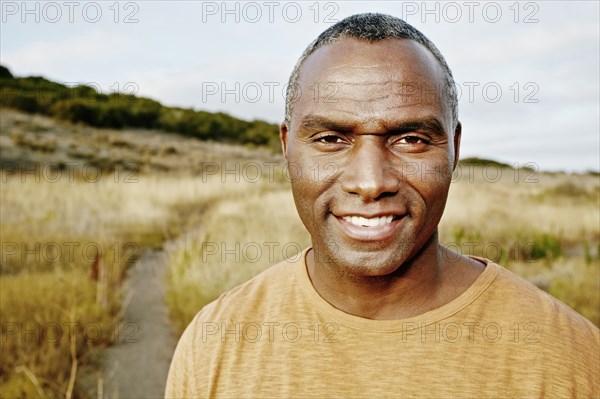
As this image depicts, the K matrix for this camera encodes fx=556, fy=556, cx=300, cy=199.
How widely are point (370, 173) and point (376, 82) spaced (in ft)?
0.87

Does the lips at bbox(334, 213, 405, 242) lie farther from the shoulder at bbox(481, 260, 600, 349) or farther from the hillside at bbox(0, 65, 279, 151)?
the hillside at bbox(0, 65, 279, 151)

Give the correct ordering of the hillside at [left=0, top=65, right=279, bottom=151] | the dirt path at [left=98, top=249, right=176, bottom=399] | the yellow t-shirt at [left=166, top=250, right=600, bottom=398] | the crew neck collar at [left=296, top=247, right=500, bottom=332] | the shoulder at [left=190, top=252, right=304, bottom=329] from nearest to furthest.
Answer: the yellow t-shirt at [left=166, top=250, right=600, bottom=398]
the crew neck collar at [left=296, top=247, right=500, bottom=332]
the shoulder at [left=190, top=252, right=304, bottom=329]
the dirt path at [left=98, top=249, right=176, bottom=399]
the hillside at [left=0, top=65, right=279, bottom=151]

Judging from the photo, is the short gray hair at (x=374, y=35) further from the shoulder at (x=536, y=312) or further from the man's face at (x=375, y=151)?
the shoulder at (x=536, y=312)

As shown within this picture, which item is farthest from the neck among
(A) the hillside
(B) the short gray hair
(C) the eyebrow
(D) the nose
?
(A) the hillside

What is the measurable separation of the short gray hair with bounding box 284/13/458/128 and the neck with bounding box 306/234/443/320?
1.59 ft

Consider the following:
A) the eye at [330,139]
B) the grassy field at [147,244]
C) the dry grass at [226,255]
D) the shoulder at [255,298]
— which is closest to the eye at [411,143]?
the eye at [330,139]

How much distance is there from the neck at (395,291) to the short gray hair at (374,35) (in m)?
0.48

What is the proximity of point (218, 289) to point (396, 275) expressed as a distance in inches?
202

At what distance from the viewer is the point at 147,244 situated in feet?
37.7

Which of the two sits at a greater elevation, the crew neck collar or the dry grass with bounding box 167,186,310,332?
the crew neck collar

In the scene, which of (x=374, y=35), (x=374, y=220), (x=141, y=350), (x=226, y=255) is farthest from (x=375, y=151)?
(x=226, y=255)

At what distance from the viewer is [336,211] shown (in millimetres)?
1625

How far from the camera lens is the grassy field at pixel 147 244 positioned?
5965mm

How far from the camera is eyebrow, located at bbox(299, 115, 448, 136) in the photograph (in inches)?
61.4
